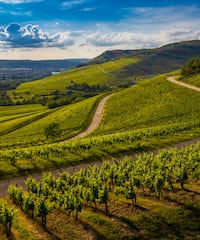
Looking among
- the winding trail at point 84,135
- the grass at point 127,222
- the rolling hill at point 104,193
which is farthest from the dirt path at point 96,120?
the grass at point 127,222

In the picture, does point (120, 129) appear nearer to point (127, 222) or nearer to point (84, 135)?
point (84, 135)

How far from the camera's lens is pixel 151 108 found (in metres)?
118

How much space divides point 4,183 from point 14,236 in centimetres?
1698

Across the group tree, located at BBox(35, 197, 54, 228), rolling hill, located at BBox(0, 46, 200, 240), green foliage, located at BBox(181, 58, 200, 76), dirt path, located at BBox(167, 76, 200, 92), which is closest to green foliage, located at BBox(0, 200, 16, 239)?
rolling hill, located at BBox(0, 46, 200, 240)

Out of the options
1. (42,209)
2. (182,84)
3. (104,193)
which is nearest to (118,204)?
(104,193)

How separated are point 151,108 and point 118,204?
79.9m

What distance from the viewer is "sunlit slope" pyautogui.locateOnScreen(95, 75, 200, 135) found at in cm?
10269

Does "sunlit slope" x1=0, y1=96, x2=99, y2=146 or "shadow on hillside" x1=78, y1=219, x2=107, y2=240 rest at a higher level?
"sunlit slope" x1=0, y1=96, x2=99, y2=146

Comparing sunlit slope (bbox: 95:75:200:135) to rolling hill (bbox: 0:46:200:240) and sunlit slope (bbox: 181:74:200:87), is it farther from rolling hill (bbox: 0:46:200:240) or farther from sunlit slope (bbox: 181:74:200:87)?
rolling hill (bbox: 0:46:200:240)

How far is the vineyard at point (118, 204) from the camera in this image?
35719mm

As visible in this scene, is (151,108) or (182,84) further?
(182,84)

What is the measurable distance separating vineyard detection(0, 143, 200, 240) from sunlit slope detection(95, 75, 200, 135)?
166 ft

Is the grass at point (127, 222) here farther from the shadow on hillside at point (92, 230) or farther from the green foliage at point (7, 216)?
the green foliage at point (7, 216)

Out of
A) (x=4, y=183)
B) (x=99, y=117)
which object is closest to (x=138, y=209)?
(x=4, y=183)
